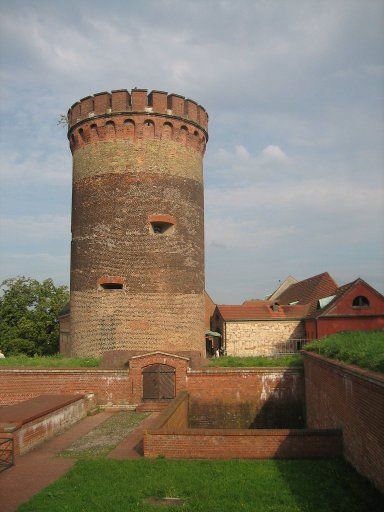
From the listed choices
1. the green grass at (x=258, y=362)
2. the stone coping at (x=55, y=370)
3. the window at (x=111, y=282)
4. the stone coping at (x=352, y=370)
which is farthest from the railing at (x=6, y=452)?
the window at (x=111, y=282)

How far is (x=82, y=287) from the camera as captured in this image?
18.6m

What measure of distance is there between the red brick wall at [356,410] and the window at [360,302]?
12990 millimetres

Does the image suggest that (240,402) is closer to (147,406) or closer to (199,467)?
(147,406)

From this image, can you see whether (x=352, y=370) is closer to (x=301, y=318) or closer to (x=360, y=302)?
(x=360, y=302)

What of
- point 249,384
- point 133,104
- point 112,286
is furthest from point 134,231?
point 249,384

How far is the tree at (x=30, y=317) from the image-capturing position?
105 ft

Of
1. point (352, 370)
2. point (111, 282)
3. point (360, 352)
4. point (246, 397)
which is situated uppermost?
point (111, 282)

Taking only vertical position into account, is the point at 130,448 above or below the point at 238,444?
below

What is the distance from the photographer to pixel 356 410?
8.85 meters

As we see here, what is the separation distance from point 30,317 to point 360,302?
2257cm

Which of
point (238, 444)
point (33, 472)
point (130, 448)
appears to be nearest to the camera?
point (33, 472)

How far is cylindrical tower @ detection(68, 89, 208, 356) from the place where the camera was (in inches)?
704

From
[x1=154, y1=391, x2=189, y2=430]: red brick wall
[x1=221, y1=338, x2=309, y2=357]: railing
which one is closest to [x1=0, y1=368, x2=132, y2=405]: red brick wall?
[x1=154, y1=391, x2=189, y2=430]: red brick wall

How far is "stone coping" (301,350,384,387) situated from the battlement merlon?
11.2 metres
